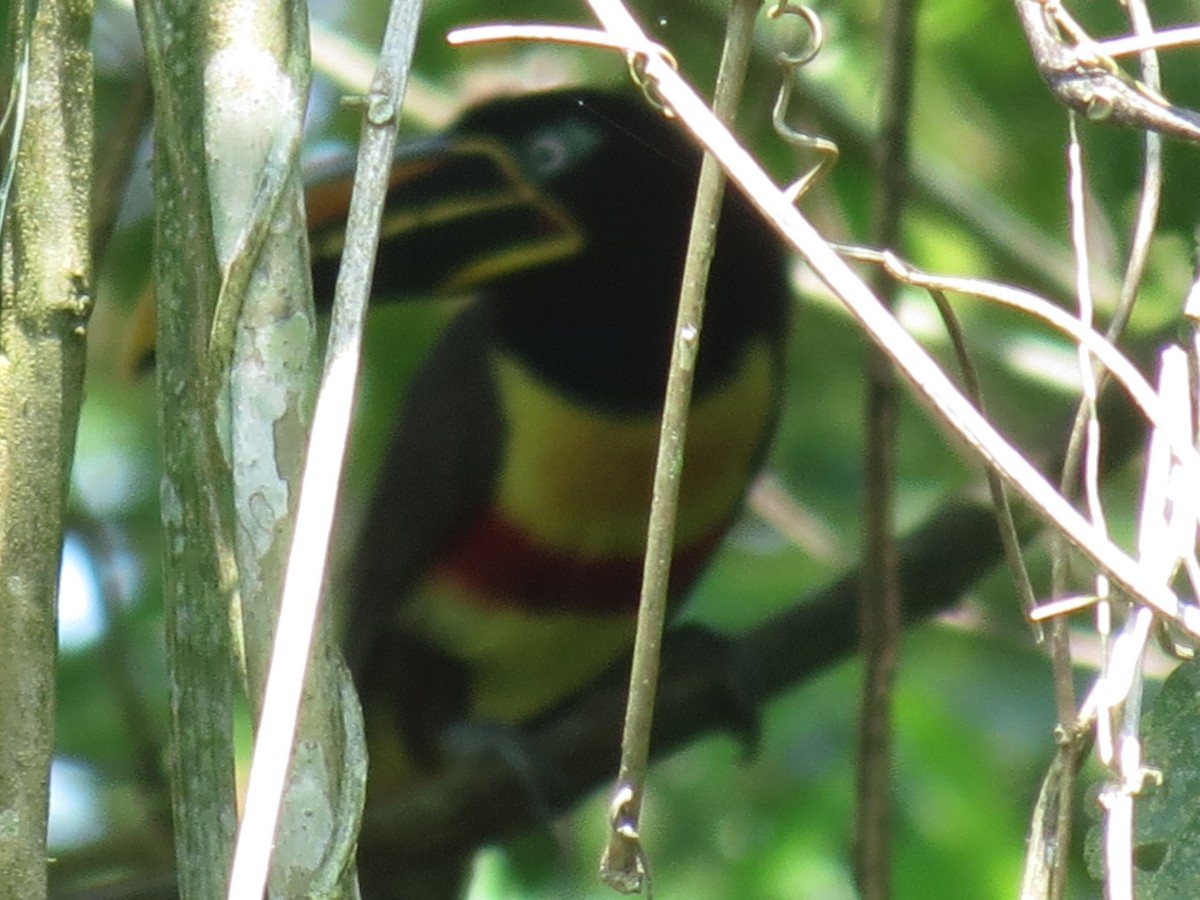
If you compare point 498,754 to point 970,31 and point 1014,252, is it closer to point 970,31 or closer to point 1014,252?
point 1014,252

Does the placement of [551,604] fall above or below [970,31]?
below

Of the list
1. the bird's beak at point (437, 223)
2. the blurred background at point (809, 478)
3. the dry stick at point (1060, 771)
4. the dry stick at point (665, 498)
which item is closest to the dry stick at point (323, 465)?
the dry stick at point (665, 498)

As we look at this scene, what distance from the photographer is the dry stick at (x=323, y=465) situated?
64 centimetres

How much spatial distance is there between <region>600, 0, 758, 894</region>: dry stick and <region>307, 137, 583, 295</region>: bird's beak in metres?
0.93

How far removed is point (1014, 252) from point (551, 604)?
91 centimetres

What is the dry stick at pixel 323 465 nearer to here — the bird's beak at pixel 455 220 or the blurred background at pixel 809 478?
the bird's beak at pixel 455 220

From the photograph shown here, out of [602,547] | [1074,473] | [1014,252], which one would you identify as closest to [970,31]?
[1014,252]

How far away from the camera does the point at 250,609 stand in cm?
74

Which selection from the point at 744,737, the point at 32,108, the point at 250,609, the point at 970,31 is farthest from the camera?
the point at 744,737

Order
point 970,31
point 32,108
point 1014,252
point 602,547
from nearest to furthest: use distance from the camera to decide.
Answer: point 32,108 < point 970,31 < point 1014,252 < point 602,547

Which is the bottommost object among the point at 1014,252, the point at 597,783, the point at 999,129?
the point at 597,783

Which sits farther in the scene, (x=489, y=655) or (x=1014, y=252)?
(x=489, y=655)

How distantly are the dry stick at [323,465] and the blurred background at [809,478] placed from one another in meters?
1.20

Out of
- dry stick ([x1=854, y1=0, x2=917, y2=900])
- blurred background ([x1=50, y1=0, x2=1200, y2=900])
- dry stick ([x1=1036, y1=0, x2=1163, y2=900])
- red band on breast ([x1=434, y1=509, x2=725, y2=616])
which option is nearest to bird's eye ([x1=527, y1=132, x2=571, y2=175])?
blurred background ([x1=50, y1=0, x2=1200, y2=900])
